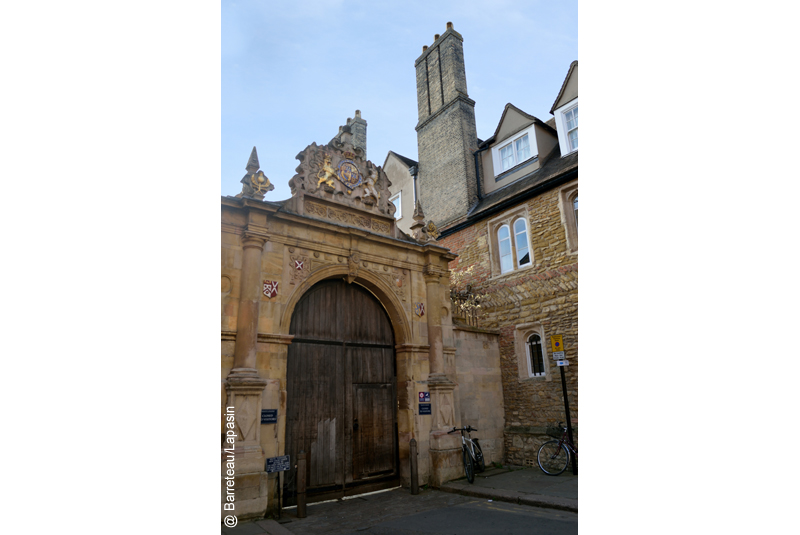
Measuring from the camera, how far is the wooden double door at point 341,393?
26.1 feet

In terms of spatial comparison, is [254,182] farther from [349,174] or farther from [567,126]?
[567,126]

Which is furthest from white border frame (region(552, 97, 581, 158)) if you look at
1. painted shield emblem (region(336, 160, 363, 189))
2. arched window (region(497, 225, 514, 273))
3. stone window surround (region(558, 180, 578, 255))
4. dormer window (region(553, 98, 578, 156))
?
painted shield emblem (region(336, 160, 363, 189))

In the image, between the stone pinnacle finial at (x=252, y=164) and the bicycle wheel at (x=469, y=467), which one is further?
the bicycle wheel at (x=469, y=467)

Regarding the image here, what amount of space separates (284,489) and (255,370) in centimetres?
199

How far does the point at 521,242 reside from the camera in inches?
486

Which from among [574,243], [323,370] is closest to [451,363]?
[323,370]

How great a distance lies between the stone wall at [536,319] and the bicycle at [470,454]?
Answer: 1293 millimetres

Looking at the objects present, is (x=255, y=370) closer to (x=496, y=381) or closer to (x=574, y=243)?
(x=496, y=381)

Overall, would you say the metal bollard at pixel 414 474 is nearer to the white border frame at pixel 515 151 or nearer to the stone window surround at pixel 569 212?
the stone window surround at pixel 569 212

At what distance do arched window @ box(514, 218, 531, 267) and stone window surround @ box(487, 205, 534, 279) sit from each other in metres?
0.08

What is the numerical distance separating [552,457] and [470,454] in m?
1.99

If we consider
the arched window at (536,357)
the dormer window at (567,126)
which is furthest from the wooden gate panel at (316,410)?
the dormer window at (567,126)

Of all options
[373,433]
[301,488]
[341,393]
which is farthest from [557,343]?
[301,488]

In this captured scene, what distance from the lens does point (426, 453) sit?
9055 millimetres
